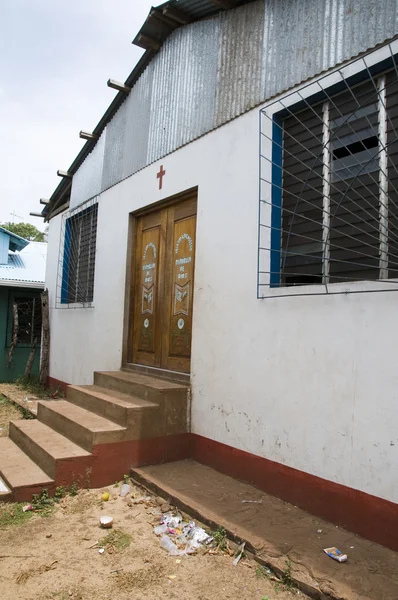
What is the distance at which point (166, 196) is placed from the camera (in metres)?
5.50

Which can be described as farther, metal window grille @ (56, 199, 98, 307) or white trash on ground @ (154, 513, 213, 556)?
metal window grille @ (56, 199, 98, 307)

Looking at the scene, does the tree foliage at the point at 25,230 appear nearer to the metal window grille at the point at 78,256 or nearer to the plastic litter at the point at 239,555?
the metal window grille at the point at 78,256

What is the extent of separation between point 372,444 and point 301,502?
812mm

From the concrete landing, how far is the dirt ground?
0.52 ft

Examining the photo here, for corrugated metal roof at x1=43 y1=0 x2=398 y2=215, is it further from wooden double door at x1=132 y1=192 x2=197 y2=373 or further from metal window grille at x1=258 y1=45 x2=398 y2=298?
wooden double door at x1=132 y1=192 x2=197 y2=373

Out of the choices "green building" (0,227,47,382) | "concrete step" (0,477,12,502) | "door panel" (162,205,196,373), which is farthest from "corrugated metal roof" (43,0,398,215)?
"green building" (0,227,47,382)

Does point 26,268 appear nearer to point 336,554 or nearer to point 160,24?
point 160,24

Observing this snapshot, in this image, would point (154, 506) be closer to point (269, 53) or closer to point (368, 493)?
point (368, 493)

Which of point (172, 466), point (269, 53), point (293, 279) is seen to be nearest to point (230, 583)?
point (172, 466)

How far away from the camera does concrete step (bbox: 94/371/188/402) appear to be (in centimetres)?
460

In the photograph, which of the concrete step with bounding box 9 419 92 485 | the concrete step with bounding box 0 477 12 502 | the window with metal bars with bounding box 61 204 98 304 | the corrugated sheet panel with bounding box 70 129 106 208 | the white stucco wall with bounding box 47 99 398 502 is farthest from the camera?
the window with metal bars with bounding box 61 204 98 304

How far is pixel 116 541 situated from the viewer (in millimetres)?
3170

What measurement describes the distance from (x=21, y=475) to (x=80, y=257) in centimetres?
479

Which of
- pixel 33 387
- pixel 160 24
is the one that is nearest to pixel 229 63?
pixel 160 24
